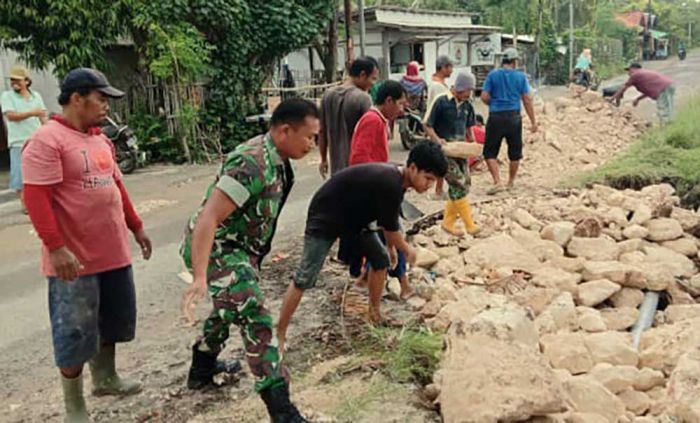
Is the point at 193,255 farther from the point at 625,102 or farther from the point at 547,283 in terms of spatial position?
the point at 625,102

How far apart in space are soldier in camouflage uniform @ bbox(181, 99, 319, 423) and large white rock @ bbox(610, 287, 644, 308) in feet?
9.95

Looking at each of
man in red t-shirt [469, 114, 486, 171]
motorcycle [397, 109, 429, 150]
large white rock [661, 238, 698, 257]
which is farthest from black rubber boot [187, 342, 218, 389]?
motorcycle [397, 109, 429, 150]

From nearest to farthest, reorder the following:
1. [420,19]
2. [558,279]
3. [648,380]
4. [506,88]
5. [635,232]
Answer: [648,380] → [558,279] → [635,232] → [506,88] → [420,19]

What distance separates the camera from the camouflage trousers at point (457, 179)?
565 cm

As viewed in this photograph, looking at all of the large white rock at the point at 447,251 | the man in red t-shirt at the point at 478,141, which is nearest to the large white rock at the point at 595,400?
the large white rock at the point at 447,251

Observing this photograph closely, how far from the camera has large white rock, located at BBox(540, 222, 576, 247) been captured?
18.4 feet

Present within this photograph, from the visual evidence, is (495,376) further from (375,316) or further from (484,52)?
(484,52)

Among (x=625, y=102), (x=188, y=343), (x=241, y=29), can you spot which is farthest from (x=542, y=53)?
(x=188, y=343)

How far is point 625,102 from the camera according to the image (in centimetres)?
1717

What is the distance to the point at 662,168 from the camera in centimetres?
815

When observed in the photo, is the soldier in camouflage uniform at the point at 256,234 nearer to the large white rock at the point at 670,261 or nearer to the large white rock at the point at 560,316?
the large white rock at the point at 560,316

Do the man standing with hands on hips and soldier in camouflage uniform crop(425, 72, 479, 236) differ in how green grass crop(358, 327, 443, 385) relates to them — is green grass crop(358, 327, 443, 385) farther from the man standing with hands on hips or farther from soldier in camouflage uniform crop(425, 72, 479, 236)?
the man standing with hands on hips

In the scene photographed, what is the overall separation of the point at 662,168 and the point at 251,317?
276 inches

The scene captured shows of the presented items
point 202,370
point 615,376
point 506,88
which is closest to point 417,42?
point 506,88
